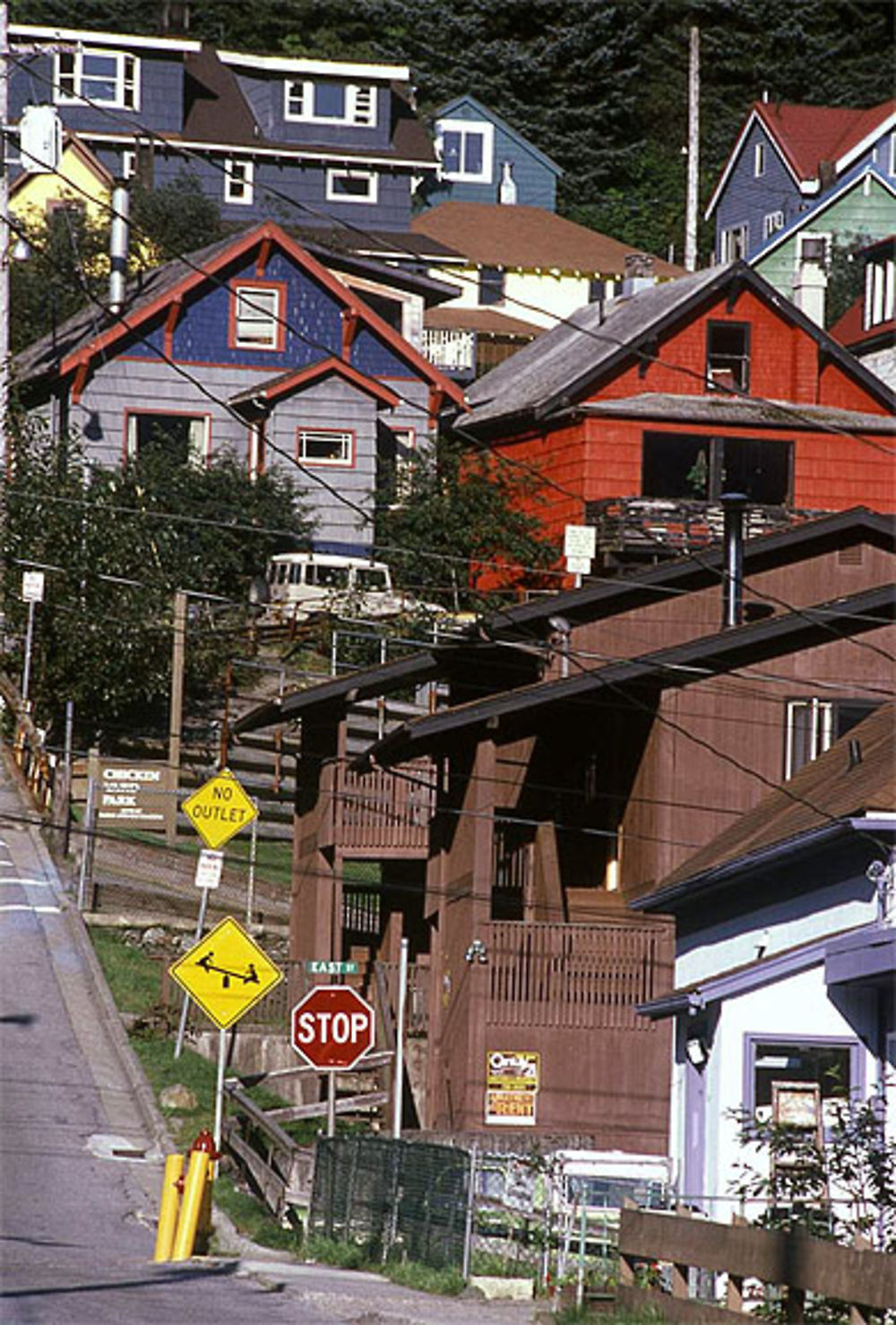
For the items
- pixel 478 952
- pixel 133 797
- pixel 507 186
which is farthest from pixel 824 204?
pixel 478 952

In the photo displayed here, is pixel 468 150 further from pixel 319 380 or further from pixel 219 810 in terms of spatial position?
pixel 219 810

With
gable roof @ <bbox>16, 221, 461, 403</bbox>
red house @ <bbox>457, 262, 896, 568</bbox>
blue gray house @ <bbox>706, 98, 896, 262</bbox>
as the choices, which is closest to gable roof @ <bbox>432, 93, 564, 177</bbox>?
blue gray house @ <bbox>706, 98, 896, 262</bbox>

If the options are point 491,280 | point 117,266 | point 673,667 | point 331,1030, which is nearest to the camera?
point 331,1030

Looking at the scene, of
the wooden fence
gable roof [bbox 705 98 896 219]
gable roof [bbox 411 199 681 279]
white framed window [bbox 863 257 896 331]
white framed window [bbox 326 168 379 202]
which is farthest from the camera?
gable roof [bbox 705 98 896 219]

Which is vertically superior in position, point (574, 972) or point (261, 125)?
point (261, 125)

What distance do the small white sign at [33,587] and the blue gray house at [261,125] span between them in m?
31.6

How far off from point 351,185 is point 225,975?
54832 millimetres

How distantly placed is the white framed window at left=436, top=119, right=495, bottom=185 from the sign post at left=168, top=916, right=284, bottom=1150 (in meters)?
65.1

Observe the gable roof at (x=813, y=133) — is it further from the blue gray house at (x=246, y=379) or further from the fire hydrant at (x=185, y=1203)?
the fire hydrant at (x=185, y=1203)

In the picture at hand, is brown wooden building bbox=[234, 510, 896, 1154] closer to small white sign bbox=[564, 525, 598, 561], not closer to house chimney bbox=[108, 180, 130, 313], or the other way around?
small white sign bbox=[564, 525, 598, 561]

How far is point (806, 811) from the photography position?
25859mm

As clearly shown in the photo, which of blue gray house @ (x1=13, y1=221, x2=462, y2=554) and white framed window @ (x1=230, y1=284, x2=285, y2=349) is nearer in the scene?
blue gray house @ (x1=13, y1=221, x2=462, y2=554)

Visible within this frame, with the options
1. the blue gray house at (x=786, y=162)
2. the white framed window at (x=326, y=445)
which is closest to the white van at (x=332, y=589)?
the white framed window at (x=326, y=445)

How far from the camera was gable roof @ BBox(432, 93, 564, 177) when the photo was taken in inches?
3410
